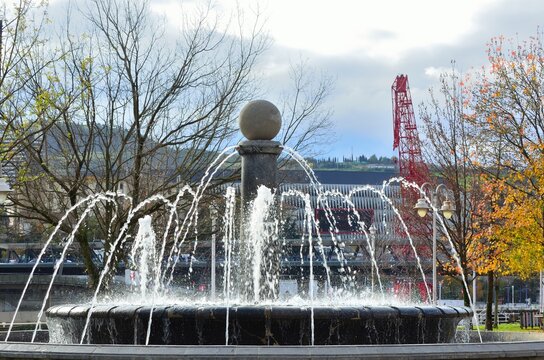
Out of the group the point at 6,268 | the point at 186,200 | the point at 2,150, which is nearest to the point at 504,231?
the point at 186,200

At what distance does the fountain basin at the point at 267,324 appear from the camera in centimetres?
1170

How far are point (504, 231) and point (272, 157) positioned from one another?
16.6m

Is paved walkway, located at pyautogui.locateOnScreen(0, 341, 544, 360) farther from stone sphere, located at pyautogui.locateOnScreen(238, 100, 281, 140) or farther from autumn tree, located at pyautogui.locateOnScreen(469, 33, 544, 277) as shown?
autumn tree, located at pyautogui.locateOnScreen(469, 33, 544, 277)

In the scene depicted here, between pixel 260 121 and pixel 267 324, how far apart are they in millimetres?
4690

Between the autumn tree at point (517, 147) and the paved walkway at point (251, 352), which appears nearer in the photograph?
the paved walkway at point (251, 352)

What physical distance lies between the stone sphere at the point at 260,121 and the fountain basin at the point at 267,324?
13.8 ft

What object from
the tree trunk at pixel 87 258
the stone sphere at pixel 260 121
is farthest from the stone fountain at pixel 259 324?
the tree trunk at pixel 87 258

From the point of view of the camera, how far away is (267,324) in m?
11.7

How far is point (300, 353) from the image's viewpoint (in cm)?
952

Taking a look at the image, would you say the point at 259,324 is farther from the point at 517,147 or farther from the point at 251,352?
the point at 517,147

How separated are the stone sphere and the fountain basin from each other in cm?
420

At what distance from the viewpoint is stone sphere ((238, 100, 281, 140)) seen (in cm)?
1558

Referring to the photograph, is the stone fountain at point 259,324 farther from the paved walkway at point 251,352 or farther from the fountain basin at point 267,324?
the paved walkway at point 251,352

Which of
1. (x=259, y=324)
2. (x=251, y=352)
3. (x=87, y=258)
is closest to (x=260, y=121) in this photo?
(x=259, y=324)
